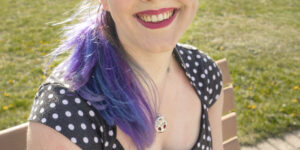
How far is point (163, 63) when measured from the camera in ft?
5.39

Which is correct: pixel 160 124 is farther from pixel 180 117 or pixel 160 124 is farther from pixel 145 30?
pixel 145 30

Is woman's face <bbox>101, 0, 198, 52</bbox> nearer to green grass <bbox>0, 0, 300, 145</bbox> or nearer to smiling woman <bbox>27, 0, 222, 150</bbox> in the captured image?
smiling woman <bbox>27, 0, 222, 150</bbox>

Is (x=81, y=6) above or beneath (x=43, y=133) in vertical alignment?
above

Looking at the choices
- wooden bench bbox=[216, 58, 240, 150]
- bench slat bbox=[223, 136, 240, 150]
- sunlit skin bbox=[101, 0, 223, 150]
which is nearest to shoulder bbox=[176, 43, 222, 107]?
sunlit skin bbox=[101, 0, 223, 150]

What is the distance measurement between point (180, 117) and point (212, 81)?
1.11 ft

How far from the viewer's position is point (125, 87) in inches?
59.5

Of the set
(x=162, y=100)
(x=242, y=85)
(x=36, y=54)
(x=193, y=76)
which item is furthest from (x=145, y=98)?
(x=36, y=54)

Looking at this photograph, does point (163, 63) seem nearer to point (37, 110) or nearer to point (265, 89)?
point (37, 110)

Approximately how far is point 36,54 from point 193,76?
3.56 meters

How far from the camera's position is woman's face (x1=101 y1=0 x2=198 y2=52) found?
131 cm

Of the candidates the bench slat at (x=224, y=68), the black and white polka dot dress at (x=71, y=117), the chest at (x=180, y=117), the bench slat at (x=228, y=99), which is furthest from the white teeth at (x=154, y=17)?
the bench slat at (x=228, y=99)

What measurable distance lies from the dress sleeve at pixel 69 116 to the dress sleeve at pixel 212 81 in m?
0.77

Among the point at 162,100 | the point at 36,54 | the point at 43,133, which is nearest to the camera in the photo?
the point at 43,133

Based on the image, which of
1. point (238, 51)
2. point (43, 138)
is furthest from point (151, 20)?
point (238, 51)
